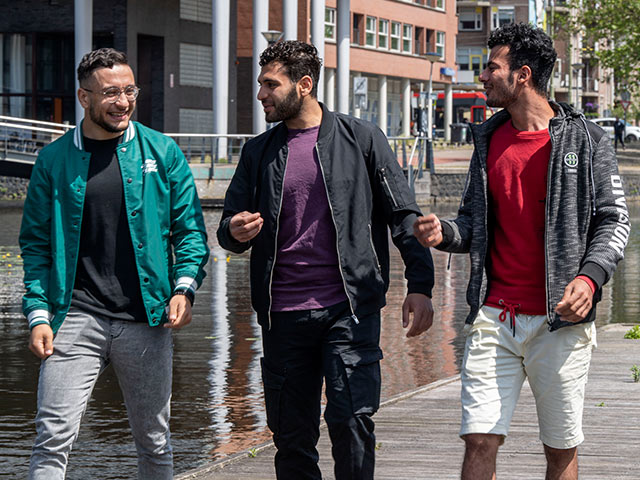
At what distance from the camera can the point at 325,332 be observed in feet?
17.6

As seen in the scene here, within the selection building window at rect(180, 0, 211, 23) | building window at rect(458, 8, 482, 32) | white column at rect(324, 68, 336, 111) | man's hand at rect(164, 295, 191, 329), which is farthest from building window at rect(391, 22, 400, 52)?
man's hand at rect(164, 295, 191, 329)

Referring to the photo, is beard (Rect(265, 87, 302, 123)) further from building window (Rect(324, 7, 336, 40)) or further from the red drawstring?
building window (Rect(324, 7, 336, 40))

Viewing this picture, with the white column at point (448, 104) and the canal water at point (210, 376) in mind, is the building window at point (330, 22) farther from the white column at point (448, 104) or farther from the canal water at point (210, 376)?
the canal water at point (210, 376)

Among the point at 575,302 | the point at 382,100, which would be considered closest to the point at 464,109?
the point at 382,100

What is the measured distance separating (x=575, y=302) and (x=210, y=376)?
6.31 m

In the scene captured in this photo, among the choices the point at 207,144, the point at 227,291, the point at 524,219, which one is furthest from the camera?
the point at 207,144

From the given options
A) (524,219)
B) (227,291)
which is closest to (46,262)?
(524,219)

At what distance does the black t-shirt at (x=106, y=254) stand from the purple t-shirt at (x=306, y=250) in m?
0.55

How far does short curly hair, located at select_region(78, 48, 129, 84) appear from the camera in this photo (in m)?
5.34

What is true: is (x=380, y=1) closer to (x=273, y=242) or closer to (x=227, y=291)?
(x=227, y=291)

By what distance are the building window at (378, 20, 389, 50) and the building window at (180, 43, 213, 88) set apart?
670 inches

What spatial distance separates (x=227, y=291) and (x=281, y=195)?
12.9m

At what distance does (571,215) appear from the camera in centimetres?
507

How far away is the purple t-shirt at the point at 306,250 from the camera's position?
5.33m
